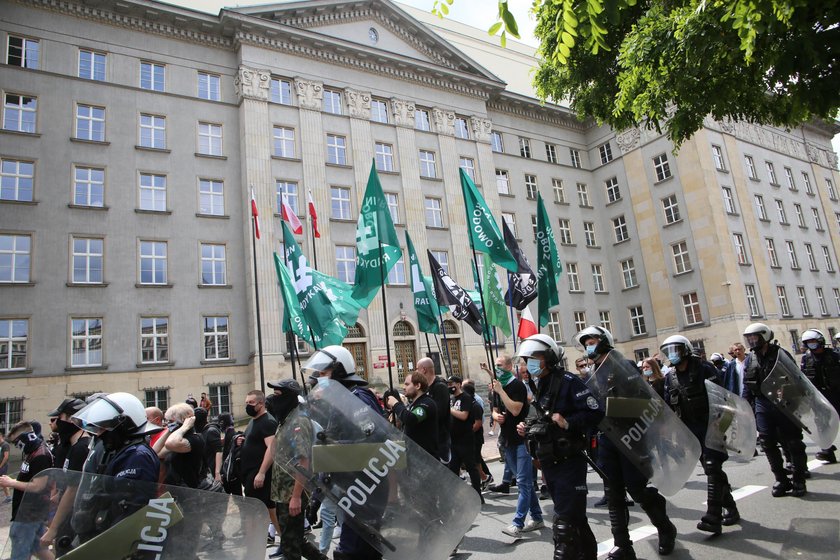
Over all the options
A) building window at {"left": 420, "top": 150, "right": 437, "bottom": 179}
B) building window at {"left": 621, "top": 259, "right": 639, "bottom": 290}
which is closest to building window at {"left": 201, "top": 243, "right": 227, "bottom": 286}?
building window at {"left": 420, "top": 150, "right": 437, "bottom": 179}

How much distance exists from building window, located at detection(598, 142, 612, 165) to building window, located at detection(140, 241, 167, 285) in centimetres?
2903

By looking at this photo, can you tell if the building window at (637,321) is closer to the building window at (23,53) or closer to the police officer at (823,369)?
the police officer at (823,369)

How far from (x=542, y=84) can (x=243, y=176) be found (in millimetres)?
18278

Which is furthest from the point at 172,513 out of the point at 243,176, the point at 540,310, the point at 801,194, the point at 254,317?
the point at 801,194

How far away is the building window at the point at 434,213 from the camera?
29688 millimetres

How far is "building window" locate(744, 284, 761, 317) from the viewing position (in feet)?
106

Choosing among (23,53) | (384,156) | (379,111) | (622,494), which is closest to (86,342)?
(23,53)

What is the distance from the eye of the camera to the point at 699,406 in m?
→ 6.10

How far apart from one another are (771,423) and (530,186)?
2998 cm

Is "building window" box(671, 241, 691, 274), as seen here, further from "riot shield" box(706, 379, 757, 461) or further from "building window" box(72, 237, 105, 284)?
"building window" box(72, 237, 105, 284)

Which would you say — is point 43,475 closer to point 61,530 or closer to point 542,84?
point 61,530

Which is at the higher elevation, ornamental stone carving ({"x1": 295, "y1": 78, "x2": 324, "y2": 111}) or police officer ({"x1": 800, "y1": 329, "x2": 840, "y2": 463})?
ornamental stone carving ({"x1": 295, "y1": 78, "x2": 324, "y2": 111})

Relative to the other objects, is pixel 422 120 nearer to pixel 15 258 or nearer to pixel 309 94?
pixel 309 94

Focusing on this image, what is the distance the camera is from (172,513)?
3.24 m
